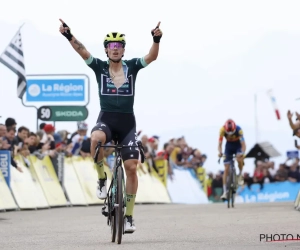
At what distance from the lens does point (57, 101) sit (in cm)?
3078

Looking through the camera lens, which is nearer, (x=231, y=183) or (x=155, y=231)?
(x=155, y=231)

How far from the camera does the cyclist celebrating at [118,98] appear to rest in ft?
40.5

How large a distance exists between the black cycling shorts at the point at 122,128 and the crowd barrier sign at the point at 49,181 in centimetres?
1134

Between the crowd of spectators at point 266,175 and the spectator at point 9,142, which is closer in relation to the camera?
the spectator at point 9,142

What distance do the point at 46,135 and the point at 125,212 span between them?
12745 millimetres

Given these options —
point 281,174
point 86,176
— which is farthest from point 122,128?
point 281,174

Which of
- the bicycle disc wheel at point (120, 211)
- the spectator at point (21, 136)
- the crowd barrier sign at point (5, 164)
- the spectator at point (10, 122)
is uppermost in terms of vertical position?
the spectator at point (10, 122)

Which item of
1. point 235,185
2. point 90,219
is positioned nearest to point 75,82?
point 235,185

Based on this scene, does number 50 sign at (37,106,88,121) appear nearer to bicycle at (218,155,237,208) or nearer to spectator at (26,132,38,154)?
spectator at (26,132,38,154)

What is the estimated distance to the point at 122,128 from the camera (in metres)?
12.4

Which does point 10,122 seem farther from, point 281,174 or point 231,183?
point 281,174

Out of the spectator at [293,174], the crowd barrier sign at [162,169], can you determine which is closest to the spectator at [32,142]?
the crowd barrier sign at [162,169]

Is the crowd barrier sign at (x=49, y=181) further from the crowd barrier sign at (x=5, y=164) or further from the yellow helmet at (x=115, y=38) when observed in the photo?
the yellow helmet at (x=115, y=38)

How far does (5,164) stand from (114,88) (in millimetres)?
9399
